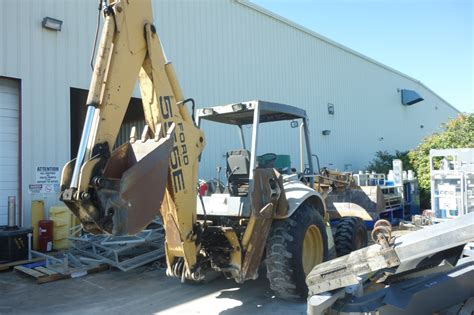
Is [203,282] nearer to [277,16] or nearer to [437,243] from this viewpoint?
[437,243]

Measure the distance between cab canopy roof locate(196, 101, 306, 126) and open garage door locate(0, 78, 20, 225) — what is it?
517 centimetres

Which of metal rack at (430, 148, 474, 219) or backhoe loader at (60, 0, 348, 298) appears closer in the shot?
backhoe loader at (60, 0, 348, 298)

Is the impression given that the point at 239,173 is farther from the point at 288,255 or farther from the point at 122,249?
the point at 122,249

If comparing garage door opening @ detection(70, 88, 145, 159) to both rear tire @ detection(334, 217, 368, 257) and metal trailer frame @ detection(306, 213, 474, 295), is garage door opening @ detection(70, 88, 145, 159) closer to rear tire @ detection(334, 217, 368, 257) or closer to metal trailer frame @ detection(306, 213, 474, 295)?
rear tire @ detection(334, 217, 368, 257)

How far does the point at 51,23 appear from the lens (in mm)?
9141

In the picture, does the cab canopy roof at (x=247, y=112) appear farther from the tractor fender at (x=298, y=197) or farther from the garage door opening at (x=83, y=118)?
the garage door opening at (x=83, y=118)

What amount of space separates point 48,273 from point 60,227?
2040 millimetres

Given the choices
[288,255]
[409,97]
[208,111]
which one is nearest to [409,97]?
[409,97]

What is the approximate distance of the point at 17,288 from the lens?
21.3 feet

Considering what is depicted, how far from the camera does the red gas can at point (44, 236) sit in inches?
335

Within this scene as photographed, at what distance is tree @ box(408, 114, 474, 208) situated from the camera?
576 inches

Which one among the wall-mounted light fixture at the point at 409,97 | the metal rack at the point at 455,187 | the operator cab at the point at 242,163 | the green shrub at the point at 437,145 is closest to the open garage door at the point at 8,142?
the operator cab at the point at 242,163

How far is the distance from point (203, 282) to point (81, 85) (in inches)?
237

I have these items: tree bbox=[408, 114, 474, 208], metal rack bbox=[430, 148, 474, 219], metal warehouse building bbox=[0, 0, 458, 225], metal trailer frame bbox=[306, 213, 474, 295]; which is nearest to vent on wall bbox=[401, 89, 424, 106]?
metal warehouse building bbox=[0, 0, 458, 225]
